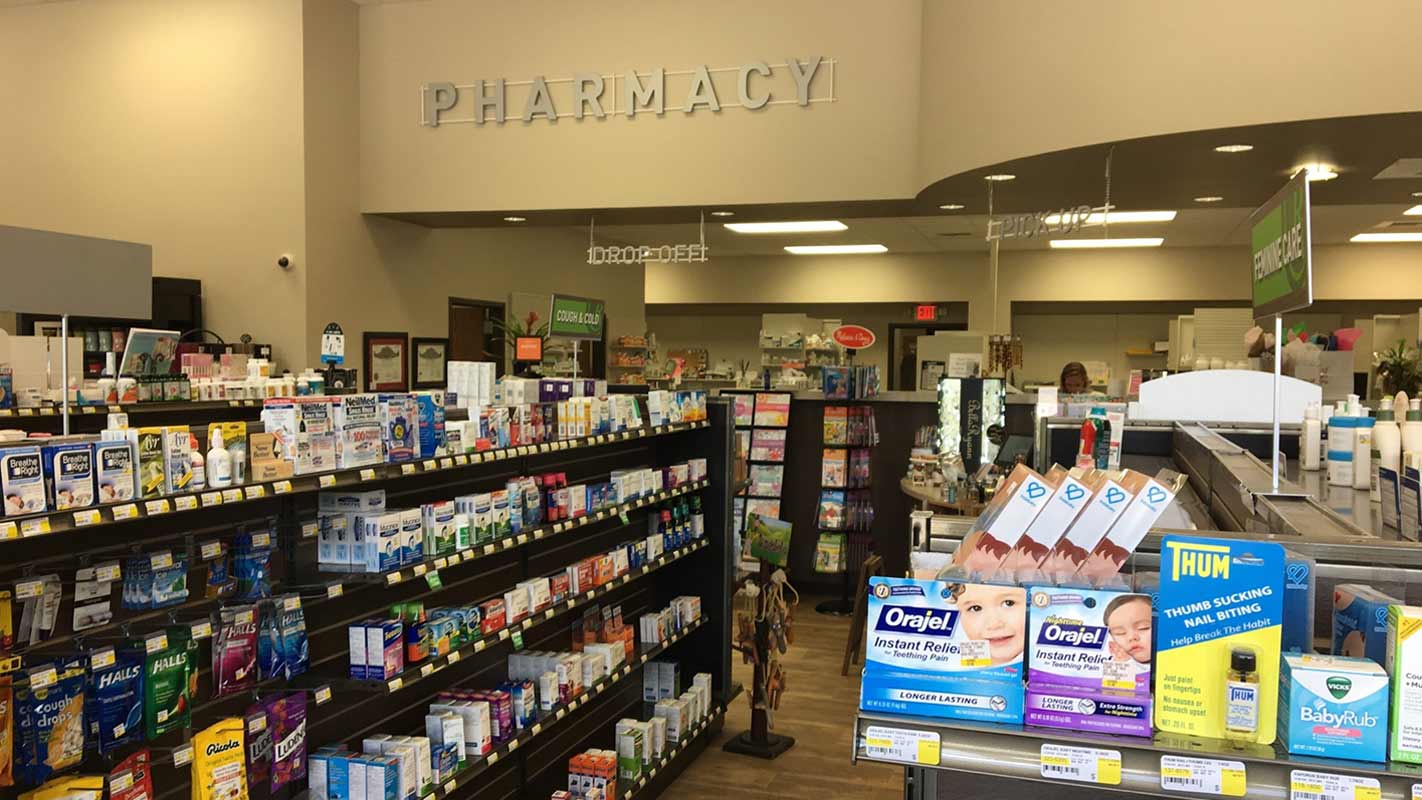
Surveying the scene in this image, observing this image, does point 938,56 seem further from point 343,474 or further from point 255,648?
point 255,648

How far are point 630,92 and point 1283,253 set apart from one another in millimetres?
6066

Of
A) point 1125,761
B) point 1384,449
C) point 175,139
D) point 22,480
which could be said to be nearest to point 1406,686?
point 1125,761

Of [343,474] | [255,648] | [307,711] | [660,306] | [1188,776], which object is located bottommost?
[307,711]

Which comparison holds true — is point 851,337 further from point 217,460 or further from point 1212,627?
point 1212,627

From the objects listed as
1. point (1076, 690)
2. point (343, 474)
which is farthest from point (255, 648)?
point (1076, 690)

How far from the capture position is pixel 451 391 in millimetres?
4156

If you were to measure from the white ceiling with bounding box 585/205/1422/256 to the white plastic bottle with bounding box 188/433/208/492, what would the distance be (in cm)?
735

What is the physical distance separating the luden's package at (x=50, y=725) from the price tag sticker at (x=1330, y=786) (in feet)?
7.87

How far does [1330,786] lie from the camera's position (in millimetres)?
1372

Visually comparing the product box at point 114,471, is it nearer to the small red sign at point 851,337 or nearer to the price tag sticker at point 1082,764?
the price tag sticker at point 1082,764

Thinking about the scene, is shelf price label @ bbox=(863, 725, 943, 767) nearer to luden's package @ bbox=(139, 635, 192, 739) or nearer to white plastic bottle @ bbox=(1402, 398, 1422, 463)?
luden's package @ bbox=(139, 635, 192, 739)

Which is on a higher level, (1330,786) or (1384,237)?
(1384,237)

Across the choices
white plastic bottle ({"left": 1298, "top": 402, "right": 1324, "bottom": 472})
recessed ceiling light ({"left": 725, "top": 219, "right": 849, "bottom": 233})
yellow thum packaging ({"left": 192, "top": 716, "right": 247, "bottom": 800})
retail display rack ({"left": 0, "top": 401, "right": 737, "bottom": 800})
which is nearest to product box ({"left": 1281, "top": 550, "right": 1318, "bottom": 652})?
white plastic bottle ({"left": 1298, "top": 402, "right": 1324, "bottom": 472})

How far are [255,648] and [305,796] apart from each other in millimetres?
588
